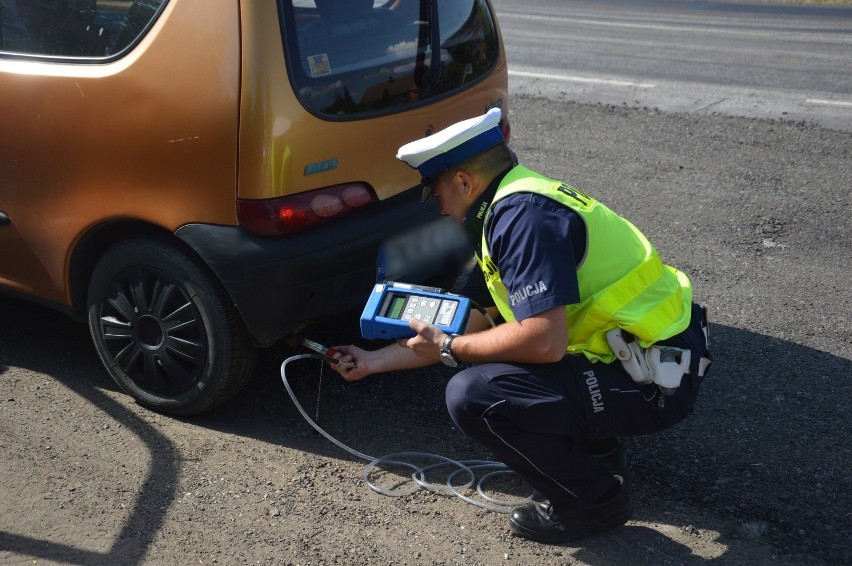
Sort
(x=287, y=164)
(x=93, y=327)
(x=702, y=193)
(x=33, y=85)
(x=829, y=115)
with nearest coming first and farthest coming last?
(x=287, y=164)
(x=33, y=85)
(x=93, y=327)
(x=702, y=193)
(x=829, y=115)

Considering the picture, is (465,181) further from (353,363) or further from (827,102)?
(827,102)

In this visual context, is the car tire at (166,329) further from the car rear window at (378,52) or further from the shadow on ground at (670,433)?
the car rear window at (378,52)

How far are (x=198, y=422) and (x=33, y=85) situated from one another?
146 cm

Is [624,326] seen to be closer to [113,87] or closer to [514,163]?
[514,163]

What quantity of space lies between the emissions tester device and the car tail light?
493 mm

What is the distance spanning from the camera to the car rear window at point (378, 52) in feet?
11.8

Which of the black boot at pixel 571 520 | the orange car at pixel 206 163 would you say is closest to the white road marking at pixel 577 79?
the orange car at pixel 206 163

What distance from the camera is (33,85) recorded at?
383cm

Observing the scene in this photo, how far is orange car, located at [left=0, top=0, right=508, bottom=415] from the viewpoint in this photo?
Result: 3.51 m

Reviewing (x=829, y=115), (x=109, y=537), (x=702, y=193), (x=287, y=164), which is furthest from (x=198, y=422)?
(x=829, y=115)

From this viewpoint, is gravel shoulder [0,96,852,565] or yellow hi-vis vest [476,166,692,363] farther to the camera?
gravel shoulder [0,96,852,565]

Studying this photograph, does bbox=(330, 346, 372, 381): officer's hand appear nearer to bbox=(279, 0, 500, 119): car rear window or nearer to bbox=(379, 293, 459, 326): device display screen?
bbox=(379, 293, 459, 326): device display screen

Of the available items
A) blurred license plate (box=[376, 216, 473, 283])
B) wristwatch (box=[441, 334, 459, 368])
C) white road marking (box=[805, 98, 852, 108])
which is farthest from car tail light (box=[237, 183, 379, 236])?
white road marking (box=[805, 98, 852, 108])

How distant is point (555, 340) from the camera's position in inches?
118
